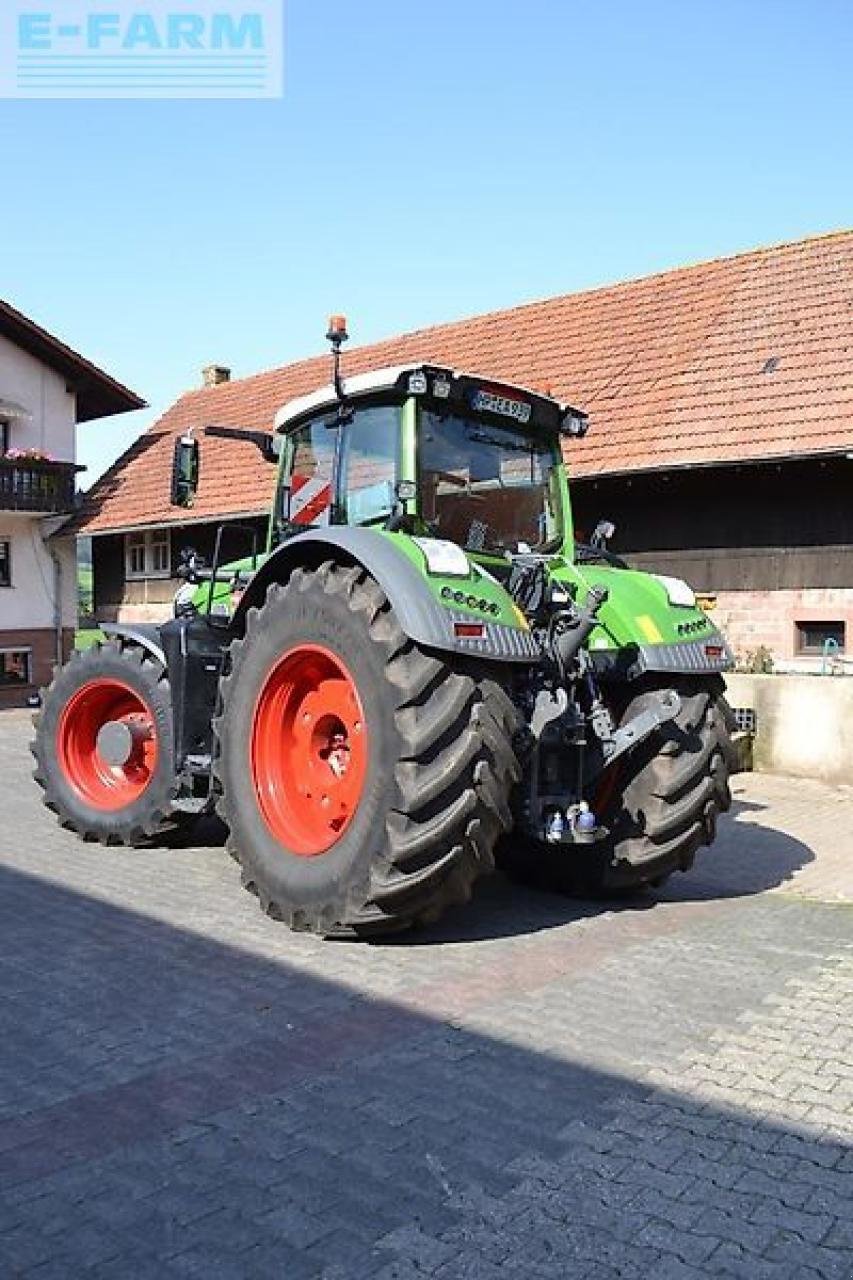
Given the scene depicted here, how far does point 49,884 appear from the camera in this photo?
6160 mm

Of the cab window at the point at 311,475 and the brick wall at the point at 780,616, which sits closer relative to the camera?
the cab window at the point at 311,475

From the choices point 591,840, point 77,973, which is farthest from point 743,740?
point 77,973

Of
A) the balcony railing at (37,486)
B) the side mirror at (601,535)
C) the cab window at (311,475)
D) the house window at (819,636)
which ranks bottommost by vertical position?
the house window at (819,636)

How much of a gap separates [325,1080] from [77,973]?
1.46m

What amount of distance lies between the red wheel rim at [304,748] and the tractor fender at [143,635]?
141 centimetres

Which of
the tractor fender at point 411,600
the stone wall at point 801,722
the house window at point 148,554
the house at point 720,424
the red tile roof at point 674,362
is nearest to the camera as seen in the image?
the tractor fender at point 411,600

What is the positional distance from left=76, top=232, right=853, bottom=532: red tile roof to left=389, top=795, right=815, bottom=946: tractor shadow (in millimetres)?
5031

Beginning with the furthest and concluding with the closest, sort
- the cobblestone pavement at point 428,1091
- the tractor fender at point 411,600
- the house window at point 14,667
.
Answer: the house window at point 14,667
the tractor fender at point 411,600
the cobblestone pavement at point 428,1091

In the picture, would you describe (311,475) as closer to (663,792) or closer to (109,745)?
(109,745)

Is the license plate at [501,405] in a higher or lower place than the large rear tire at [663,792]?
higher

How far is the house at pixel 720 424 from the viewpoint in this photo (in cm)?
1205

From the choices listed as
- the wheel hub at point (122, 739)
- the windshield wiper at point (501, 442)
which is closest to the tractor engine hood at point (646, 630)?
the windshield wiper at point (501, 442)

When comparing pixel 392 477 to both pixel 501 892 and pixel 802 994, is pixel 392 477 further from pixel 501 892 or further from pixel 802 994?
pixel 802 994

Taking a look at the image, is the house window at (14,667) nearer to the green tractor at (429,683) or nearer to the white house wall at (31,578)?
the white house wall at (31,578)
